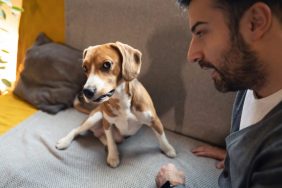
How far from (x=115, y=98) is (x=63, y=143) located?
34 centimetres

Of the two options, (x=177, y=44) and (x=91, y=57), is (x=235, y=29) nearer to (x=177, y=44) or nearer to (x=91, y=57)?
(x=91, y=57)

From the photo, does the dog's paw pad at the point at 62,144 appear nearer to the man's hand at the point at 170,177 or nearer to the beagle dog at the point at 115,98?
the beagle dog at the point at 115,98

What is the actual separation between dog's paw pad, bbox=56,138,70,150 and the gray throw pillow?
0.26 metres

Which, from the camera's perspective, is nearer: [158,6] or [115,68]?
[115,68]

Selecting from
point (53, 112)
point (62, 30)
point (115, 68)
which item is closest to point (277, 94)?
point (115, 68)

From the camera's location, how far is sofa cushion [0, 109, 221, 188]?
1.26 metres

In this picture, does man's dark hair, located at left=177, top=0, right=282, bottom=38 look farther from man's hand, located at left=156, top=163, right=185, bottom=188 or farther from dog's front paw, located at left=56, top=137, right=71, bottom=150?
dog's front paw, located at left=56, top=137, right=71, bottom=150

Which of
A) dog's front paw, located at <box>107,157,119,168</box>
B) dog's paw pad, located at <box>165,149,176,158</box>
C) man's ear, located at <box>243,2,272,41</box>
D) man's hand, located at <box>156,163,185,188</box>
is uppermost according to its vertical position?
man's ear, located at <box>243,2,272,41</box>

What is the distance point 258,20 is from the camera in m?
0.68

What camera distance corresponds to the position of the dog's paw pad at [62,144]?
1.45 metres

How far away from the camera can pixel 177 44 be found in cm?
152

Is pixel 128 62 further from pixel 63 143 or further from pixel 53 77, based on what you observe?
pixel 53 77

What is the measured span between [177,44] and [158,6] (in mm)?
203

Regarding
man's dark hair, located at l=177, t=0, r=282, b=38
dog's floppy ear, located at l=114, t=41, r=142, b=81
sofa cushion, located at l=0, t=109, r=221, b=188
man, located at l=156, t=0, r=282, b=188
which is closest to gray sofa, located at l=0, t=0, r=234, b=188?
sofa cushion, located at l=0, t=109, r=221, b=188
